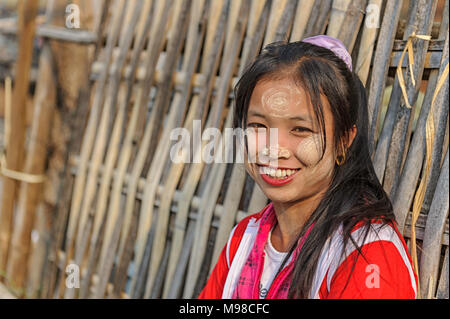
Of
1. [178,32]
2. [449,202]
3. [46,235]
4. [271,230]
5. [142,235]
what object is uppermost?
[178,32]

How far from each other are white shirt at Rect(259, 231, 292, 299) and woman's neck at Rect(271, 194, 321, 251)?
25mm

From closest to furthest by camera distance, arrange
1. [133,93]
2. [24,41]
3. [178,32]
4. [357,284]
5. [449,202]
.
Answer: [357,284] → [449,202] → [178,32] → [133,93] → [24,41]

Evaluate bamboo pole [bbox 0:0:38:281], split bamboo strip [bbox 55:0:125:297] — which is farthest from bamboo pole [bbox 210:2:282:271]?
bamboo pole [bbox 0:0:38:281]

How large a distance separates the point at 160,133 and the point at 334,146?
44.8 inches

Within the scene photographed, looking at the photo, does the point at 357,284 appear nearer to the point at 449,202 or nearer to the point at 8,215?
the point at 449,202

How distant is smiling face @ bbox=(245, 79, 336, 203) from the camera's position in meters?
1.09

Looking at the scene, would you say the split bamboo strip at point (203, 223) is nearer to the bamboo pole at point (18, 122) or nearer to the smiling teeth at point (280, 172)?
the smiling teeth at point (280, 172)

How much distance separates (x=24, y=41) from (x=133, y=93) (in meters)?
0.88

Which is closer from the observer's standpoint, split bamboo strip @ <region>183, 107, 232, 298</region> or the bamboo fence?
the bamboo fence

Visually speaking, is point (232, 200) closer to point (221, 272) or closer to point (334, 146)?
point (221, 272)

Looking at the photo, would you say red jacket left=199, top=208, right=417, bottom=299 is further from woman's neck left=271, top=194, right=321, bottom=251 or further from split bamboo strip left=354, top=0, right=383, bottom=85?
split bamboo strip left=354, top=0, right=383, bottom=85

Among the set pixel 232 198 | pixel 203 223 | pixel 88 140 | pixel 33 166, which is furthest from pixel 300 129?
pixel 33 166

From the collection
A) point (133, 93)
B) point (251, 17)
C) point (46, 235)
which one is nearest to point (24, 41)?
point (133, 93)

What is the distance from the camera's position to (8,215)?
9.28ft
